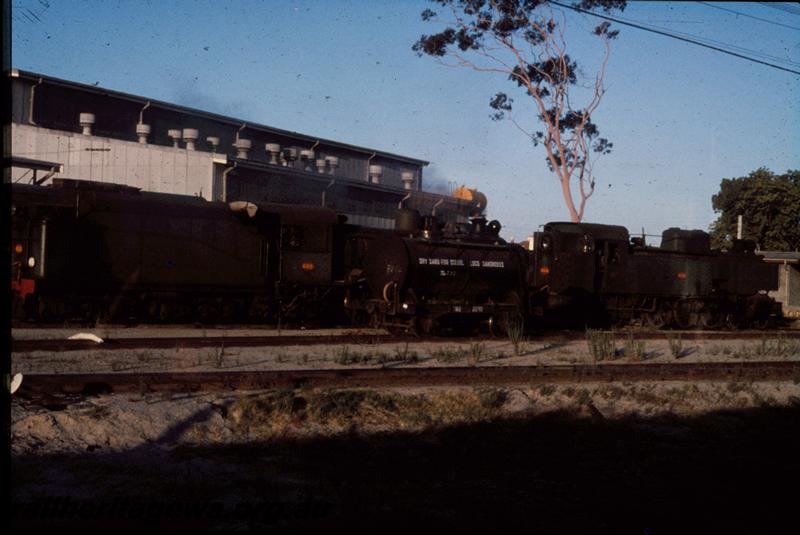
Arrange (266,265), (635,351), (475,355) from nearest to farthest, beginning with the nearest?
(475,355) < (635,351) < (266,265)

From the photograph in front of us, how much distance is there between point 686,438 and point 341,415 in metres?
4.03

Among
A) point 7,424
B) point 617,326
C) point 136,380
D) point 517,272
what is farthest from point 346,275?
point 7,424

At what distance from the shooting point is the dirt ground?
5816 mm

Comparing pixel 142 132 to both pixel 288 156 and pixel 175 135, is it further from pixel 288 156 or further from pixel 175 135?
pixel 288 156

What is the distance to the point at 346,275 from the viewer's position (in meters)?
20.9

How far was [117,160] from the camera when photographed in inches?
1135

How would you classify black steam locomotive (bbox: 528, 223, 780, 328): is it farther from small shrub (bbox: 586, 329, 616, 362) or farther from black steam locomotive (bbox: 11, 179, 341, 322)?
black steam locomotive (bbox: 11, 179, 341, 322)

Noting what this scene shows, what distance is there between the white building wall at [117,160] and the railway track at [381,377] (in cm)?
1855

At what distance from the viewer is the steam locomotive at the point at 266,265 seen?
17844 millimetres

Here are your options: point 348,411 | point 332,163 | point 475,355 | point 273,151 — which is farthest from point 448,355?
point 332,163

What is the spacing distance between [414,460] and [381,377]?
13.0 ft

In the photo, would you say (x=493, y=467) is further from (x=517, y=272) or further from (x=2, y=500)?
(x=517, y=272)

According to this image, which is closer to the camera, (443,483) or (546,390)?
(443,483)

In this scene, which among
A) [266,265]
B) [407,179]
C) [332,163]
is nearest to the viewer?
[266,265]
